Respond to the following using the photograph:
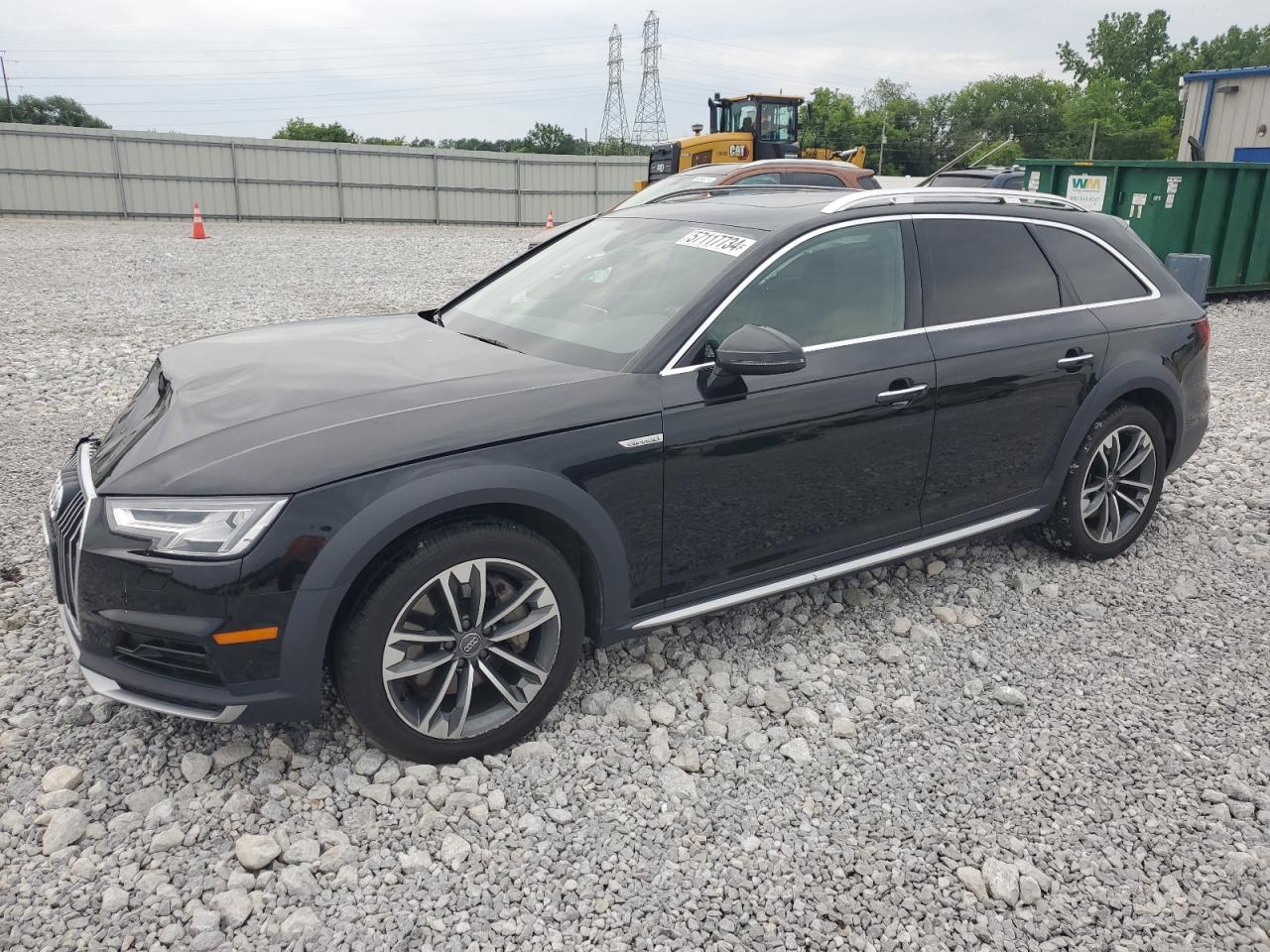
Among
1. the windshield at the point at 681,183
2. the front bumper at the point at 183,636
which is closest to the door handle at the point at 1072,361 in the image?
the front bumper at the point at 183,636

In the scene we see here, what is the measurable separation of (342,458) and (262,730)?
106cm

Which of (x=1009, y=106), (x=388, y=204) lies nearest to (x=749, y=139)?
(x=388, y=204)

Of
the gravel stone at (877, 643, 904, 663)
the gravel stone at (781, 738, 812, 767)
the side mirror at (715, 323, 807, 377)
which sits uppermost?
A: the side mirror at (715, 323, 807, 377)

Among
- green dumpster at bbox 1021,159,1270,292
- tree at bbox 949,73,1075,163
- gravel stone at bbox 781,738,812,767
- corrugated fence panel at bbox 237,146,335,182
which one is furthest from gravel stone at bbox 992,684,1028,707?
tree at bbox 949,73,1075,163

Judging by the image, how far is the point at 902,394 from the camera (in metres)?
3.64

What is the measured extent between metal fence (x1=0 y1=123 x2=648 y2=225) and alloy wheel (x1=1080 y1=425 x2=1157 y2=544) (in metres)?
28.9

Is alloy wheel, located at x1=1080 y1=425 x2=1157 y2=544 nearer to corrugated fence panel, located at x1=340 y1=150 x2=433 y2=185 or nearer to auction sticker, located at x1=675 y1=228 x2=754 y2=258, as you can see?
auction sticker, located at x1=675 y1=228 x2=754 y2=258

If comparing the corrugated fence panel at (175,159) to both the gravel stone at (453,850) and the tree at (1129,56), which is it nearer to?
the gravel stone at (453,850)

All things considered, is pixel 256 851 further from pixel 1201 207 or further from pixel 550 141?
pixel 550 141

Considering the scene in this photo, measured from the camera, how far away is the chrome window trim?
10.7 feet

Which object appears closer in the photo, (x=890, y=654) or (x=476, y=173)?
(x=890, y=654)

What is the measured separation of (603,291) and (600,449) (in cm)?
95

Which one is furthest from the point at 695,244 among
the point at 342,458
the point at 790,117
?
the point at 790,117

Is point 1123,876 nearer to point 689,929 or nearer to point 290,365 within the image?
point 689,929
